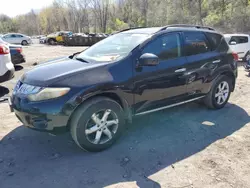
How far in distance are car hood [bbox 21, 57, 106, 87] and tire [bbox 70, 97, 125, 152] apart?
17.7 inches

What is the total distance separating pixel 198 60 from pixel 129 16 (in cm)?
6514

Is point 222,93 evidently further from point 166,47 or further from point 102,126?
point 102,126

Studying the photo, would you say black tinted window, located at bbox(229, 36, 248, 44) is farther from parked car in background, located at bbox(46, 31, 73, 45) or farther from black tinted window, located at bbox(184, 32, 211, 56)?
parked car in background, located at bbox(46, 31, 73, 45)

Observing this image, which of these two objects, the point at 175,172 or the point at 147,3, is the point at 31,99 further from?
the point at 147,3

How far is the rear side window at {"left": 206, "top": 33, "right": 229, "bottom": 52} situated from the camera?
4695 mm

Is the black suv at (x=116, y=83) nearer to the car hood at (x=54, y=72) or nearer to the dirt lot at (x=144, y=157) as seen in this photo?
the car hood at (x=54, y=72)

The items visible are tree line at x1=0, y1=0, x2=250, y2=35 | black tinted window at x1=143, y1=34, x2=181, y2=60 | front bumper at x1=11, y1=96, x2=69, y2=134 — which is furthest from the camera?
tree line at x1=0, y1=0, x2=250, y2=35

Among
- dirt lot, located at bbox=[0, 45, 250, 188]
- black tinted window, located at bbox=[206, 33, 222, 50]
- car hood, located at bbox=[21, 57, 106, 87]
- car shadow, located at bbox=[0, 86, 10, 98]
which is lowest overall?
dirt lot, located at bbox=[0, 45, 250, 188]

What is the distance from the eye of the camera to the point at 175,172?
297cm

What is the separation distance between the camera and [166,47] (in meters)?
3.94

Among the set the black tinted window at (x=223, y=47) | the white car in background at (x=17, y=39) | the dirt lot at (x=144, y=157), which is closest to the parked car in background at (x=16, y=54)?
the dirt lot at (x=144, y=157)

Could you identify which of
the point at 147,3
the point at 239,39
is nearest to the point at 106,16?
the point at 147,3

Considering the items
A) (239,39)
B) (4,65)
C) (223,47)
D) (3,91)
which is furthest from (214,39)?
(239,39)

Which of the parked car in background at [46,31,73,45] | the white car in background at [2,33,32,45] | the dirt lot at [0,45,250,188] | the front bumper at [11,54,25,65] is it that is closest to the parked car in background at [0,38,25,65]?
the front bumper at [11,54,25,65]
